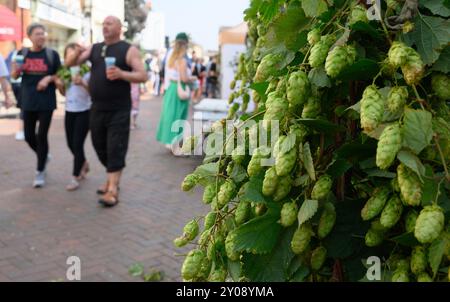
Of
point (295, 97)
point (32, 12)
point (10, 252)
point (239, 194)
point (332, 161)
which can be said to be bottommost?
point (10, 252)

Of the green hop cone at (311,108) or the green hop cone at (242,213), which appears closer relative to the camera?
the green hop cone at (311,108)

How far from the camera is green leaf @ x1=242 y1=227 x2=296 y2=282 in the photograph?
1.26 metres

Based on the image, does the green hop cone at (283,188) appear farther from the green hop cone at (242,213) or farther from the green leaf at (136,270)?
the green leaf at (136,270)

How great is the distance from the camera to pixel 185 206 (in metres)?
5.87

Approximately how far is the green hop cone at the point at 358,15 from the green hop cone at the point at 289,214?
0.42m

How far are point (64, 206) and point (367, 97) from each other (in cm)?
505

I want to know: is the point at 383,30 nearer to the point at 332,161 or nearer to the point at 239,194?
the point at 332,161

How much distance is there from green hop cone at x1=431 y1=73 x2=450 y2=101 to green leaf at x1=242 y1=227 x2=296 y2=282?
17.5 inches

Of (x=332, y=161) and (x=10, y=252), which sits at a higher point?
(x=332, y=161)

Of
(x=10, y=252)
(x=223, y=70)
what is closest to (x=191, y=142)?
(x=10, y=252)

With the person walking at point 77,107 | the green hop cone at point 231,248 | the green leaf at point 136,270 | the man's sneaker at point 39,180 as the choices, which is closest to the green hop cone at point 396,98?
the green hop cone at point 231,248

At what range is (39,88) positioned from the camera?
20.0 ft

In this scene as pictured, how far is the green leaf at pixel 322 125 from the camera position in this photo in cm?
117

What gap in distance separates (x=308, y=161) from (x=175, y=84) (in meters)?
7.34
